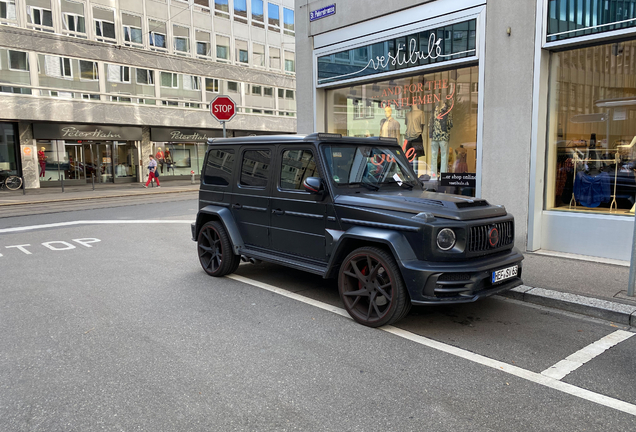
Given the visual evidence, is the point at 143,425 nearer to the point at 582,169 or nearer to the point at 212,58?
the point at 582,169

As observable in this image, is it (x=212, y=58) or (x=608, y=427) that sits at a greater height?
(x=212, y=58)

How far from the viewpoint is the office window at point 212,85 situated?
107 feet

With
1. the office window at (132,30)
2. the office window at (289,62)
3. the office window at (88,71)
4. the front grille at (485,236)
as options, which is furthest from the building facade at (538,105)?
the office window at (289,62)

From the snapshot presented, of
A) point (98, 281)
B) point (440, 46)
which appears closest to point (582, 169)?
point (440, 46)

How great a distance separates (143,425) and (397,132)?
903 centimetres

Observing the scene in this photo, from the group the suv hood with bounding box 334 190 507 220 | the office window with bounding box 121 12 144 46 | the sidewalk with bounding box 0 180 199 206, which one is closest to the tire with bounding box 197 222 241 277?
the suv hood with bounding box 334 190 507 220

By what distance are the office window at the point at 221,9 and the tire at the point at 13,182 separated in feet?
54.9

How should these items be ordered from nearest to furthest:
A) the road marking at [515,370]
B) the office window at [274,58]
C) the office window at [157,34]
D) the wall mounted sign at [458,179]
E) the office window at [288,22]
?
the road marking at [515,370]
the wall mounted sign at [458,179]
the office window at [157,34]
the office window at [274,58]
the office window at [288,22]

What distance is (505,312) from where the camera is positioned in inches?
210

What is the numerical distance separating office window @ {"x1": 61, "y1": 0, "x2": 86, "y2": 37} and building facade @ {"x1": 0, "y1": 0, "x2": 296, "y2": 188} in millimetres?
51

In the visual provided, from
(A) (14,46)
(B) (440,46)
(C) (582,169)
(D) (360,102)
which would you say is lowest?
(C) (582,169)

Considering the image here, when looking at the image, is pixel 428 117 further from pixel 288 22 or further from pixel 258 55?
pixel 288 22

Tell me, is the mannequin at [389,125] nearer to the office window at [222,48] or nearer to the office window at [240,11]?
the office window at [222,48]

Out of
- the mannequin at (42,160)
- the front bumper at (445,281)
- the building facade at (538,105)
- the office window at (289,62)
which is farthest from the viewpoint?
the office window at (289,62)
